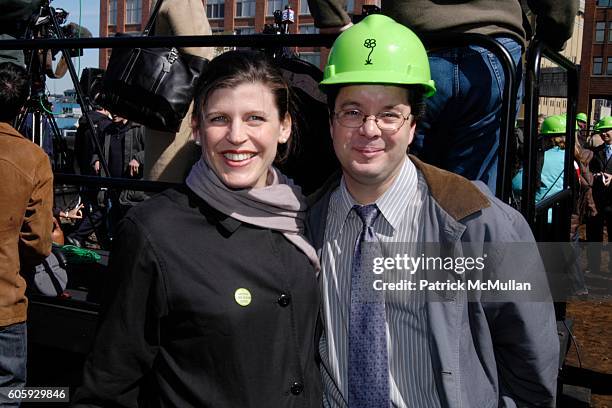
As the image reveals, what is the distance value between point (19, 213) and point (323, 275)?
1.50 metres

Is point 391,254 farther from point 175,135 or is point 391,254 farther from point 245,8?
point 245,8

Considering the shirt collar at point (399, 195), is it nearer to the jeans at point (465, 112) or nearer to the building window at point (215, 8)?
the jeans at point (465, 112)


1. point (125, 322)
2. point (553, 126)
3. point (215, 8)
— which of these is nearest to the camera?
point (125, 322)

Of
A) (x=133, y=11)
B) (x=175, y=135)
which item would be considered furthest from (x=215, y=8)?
(x=175, y=135)

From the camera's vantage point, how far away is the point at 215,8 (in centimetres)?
6241

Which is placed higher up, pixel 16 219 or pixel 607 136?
pixel 607 136

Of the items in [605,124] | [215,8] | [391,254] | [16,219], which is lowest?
[16,219]

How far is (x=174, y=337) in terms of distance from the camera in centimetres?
164

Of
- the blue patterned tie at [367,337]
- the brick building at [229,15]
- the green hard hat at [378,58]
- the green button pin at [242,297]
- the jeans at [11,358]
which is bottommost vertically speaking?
the jeans at [11,358]

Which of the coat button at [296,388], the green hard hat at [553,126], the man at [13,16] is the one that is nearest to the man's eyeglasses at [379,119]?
the coat button at [296,388]

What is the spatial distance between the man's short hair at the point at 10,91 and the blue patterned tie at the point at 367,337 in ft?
6.15

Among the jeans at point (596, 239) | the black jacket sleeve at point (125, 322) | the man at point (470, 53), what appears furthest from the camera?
the jeans at point (596, 239)

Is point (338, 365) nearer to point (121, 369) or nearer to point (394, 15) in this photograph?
point (121, 369)

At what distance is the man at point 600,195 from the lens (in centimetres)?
899
